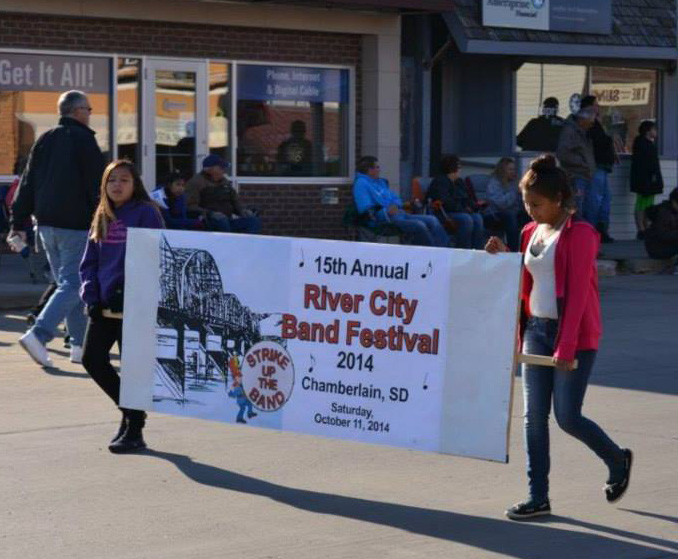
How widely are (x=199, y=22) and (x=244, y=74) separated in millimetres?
1137

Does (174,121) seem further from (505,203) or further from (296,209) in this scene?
(505,203)

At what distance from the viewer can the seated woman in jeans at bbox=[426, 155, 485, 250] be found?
58.1ft

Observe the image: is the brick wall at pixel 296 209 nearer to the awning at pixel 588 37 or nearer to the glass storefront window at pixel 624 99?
the awning at pixel 588 37

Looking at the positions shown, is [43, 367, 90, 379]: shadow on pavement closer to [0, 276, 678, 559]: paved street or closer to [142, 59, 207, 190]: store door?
[0, 276, 678, 559]: paved street

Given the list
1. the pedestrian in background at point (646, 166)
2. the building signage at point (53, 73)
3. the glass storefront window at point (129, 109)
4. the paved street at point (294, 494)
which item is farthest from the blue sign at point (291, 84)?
the paved street at point (294, 494)

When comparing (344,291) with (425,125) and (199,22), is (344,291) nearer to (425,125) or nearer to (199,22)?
(199,22)

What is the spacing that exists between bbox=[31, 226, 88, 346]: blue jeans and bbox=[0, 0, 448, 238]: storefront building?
669cm

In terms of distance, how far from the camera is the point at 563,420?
677 centimetres

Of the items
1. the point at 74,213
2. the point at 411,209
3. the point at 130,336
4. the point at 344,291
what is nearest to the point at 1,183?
the point at 411,209

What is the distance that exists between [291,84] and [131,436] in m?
12.4

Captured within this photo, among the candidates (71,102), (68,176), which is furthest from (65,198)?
(71,102)

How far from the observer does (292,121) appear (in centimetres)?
2027

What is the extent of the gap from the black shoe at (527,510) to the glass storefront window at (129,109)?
40.6 ft

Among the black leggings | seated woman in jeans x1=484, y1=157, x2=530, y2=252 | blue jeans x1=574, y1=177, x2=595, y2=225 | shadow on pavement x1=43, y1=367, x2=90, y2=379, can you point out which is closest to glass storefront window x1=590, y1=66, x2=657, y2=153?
blue jeans x1=574, y1=177, x2=595, y2=225
